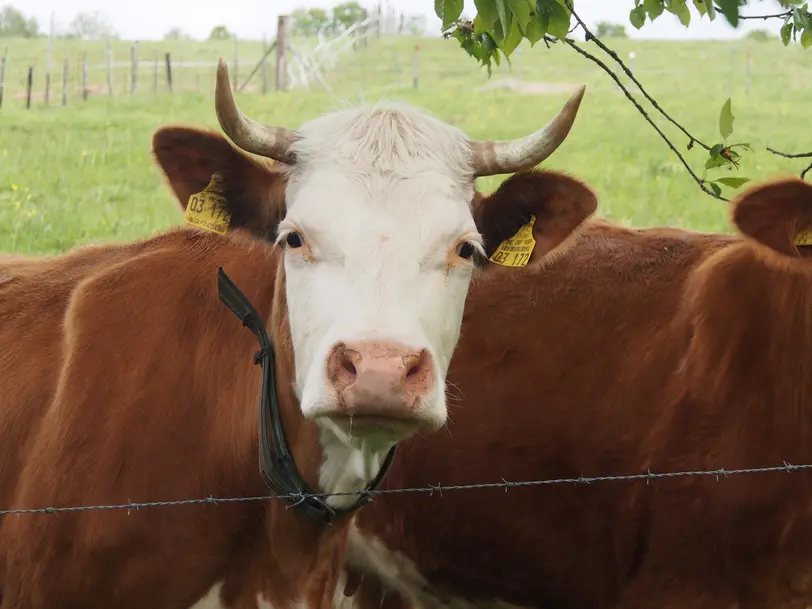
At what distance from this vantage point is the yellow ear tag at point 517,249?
3406 millimetres

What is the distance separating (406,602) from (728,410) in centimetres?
174

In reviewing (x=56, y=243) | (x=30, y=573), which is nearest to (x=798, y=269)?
(x=30, y=573)

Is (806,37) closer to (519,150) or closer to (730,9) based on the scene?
(730,9)

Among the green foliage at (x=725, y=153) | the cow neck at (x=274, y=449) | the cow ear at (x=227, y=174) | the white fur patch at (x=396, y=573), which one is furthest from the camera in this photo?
the white fur patch at (x=396, y=573)

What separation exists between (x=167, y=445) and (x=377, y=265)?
107cm

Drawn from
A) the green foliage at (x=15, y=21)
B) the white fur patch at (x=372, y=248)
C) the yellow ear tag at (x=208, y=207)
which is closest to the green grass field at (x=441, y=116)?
the yellow ear tag at (x=208, y=207)

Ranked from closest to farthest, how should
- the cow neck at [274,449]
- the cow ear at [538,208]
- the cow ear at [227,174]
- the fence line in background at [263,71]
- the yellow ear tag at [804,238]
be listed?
the cow neck at [274,449] → the cow ear at [227,174] → the cow ear at [538,208] → the yellow ear tag at [804,238] → the fence line in background at [263,71]

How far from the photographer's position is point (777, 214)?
11.7ft

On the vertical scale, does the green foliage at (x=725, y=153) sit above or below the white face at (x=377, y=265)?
above

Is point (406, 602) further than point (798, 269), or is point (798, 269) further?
point (406, 602)

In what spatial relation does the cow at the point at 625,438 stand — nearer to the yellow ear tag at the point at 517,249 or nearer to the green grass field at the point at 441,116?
the yellow ear tag at the point at 517,249

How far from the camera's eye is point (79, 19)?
5834 cm

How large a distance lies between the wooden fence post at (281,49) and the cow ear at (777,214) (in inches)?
808

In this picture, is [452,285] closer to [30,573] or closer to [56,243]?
[30,573]
